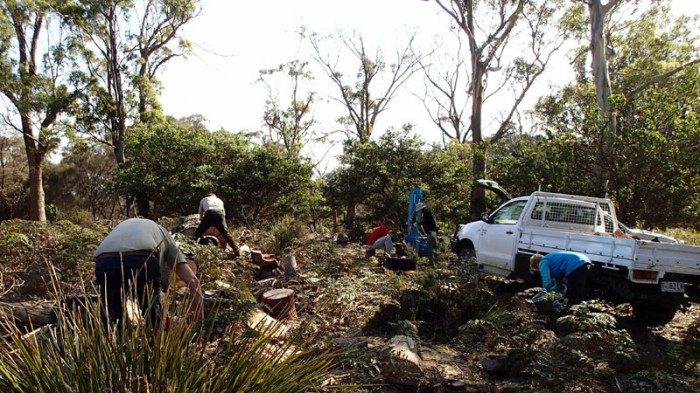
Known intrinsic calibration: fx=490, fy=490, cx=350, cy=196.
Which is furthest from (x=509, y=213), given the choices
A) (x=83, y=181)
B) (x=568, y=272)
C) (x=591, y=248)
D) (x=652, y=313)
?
(x=83, y=181)

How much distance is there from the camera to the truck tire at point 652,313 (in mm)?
6289

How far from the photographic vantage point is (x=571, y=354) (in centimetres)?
398

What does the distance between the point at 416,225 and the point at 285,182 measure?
6.90 meters

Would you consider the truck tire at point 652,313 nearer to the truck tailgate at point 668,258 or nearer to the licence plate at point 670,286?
the licence plate at point 670,286

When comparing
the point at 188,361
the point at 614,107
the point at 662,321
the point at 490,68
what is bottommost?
the point at 662,321

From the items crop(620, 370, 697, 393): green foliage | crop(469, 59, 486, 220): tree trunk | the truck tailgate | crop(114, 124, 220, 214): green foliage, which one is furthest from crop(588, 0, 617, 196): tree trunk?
crop(114, 124, 220, 214): green foliage

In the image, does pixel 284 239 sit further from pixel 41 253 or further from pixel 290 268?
pixel 41 253

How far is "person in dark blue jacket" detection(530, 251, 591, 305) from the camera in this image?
225 inches

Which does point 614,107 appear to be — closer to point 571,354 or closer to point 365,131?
point 571,354

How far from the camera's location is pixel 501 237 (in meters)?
8.36

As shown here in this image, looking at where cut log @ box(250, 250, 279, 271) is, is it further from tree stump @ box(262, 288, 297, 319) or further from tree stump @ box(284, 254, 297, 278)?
tree stump @ box(262, 288, 297, 319)

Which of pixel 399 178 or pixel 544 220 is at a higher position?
pixel 399 178

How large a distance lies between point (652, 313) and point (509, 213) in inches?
111

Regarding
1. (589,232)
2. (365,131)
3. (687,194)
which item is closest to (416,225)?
(589,232)
